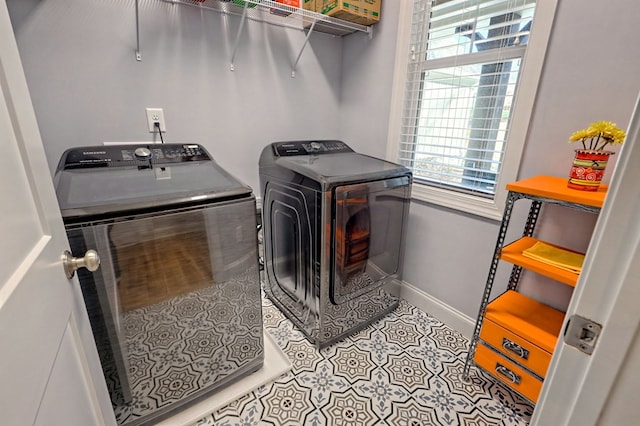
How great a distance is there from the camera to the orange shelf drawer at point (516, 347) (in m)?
1.15

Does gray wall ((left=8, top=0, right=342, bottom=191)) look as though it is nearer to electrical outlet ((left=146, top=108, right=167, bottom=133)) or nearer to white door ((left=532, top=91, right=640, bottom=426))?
electrical outlet ((left=146, top=108, right=167, bottom=133))

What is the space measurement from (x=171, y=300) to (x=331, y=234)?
75cm

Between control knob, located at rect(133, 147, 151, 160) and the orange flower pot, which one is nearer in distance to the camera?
the orange flower pot

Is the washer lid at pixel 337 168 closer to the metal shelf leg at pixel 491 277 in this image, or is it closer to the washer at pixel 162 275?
the washer at pixel 162 275

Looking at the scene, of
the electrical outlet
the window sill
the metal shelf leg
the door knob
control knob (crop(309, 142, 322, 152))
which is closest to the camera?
the door knob

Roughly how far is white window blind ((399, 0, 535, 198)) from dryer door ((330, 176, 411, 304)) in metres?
0.32

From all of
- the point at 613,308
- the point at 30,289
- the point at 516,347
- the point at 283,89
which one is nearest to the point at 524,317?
the point at 516,347

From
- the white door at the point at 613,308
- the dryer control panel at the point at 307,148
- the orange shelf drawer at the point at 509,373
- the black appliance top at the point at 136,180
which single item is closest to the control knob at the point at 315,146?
the dryer control panel at the point at 307,148

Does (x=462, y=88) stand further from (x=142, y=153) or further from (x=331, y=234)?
(x=142, y=153)

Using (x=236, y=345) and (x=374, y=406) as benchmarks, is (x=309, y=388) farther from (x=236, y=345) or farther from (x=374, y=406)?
(x=236, y=345)

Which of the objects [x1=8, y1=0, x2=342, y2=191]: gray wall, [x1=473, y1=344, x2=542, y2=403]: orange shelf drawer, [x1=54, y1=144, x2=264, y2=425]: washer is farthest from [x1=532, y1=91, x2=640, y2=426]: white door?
[x1=8, y1=0, x2=342, y2=191]: gray wall

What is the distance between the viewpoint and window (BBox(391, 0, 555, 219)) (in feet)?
4.41

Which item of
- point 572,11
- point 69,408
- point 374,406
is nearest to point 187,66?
point 69,408

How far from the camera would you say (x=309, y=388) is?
1.41 meters
